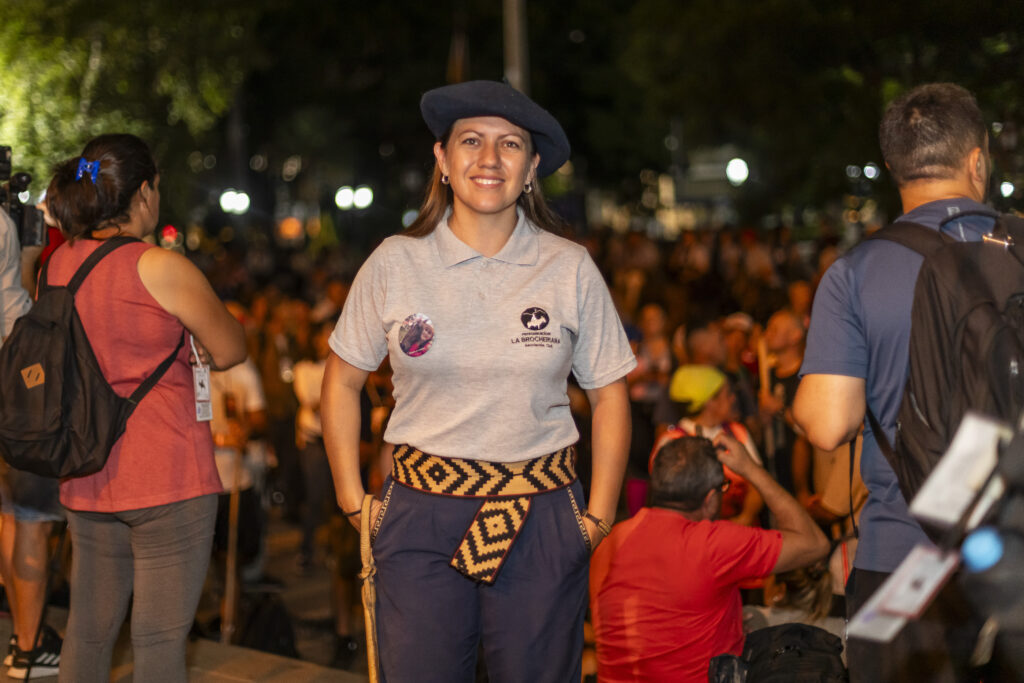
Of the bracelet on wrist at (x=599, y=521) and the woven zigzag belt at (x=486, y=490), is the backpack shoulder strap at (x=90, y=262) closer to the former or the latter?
the woven zigzag belt at (x=486, y=490)

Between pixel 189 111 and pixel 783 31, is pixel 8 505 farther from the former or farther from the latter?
pixel 189 111

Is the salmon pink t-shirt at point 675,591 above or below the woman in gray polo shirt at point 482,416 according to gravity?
below

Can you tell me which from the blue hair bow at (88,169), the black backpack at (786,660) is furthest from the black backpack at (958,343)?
the blue hair bow at (88,169)

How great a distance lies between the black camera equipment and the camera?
4703 millimetres

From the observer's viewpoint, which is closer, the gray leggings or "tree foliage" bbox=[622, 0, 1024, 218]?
the gray leggings

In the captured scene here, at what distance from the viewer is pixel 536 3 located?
3262cm

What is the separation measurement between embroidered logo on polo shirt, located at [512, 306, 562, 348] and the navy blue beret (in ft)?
1.68

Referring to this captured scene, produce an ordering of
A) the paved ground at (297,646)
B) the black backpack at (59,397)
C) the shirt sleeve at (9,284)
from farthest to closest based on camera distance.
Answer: the paved ground at (297,646) → the shirt sleeve at (9,284) → the black backpack at (59,397)

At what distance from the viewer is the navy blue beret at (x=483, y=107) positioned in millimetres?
3291

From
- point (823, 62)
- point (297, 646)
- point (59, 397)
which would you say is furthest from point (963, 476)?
point (823, 62)

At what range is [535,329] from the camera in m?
3.18

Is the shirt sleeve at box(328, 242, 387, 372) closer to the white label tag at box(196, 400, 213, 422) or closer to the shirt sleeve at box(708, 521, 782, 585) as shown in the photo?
the white label tag at box(196, 400, 213, 422)

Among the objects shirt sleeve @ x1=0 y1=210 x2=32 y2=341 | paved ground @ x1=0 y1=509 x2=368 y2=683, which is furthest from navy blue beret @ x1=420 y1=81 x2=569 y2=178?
paved ground @ x1=0 y1=509 x2=368 y2=683

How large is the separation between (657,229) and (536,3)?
3016cm
